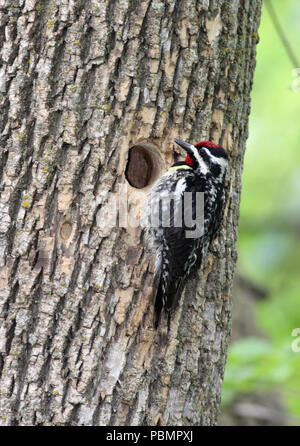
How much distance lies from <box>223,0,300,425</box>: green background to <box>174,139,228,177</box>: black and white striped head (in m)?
3.54

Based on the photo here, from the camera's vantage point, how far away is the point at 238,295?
721cm

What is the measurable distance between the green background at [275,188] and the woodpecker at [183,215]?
11.1ft

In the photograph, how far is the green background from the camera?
7598mm

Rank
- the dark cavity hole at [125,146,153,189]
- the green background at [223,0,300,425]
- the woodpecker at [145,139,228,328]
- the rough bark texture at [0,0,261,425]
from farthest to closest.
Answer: the green background at [223,0,300,425]
the dark cavity hole at [125,146,153,189]
the woodpecker at [145,139,228,328]
the rough bark texture at [0,0,261,425]

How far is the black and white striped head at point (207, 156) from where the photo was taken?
3250 mm

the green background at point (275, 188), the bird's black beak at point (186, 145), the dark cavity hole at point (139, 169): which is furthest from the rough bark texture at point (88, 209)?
the green background at point (275, 188)

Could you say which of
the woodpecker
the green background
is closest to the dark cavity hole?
the woodpecker

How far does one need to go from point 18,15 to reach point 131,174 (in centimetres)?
113

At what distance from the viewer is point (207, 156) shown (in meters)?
3.34

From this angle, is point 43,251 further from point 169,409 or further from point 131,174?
point 169,409

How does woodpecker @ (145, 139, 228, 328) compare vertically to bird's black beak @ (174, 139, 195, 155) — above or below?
below

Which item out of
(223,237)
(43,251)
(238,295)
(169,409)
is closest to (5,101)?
(43,251)

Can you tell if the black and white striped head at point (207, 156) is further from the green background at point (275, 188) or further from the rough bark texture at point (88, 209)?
the green background at point (275, 188)

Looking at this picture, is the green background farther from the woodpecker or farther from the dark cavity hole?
the dark cavity hole
